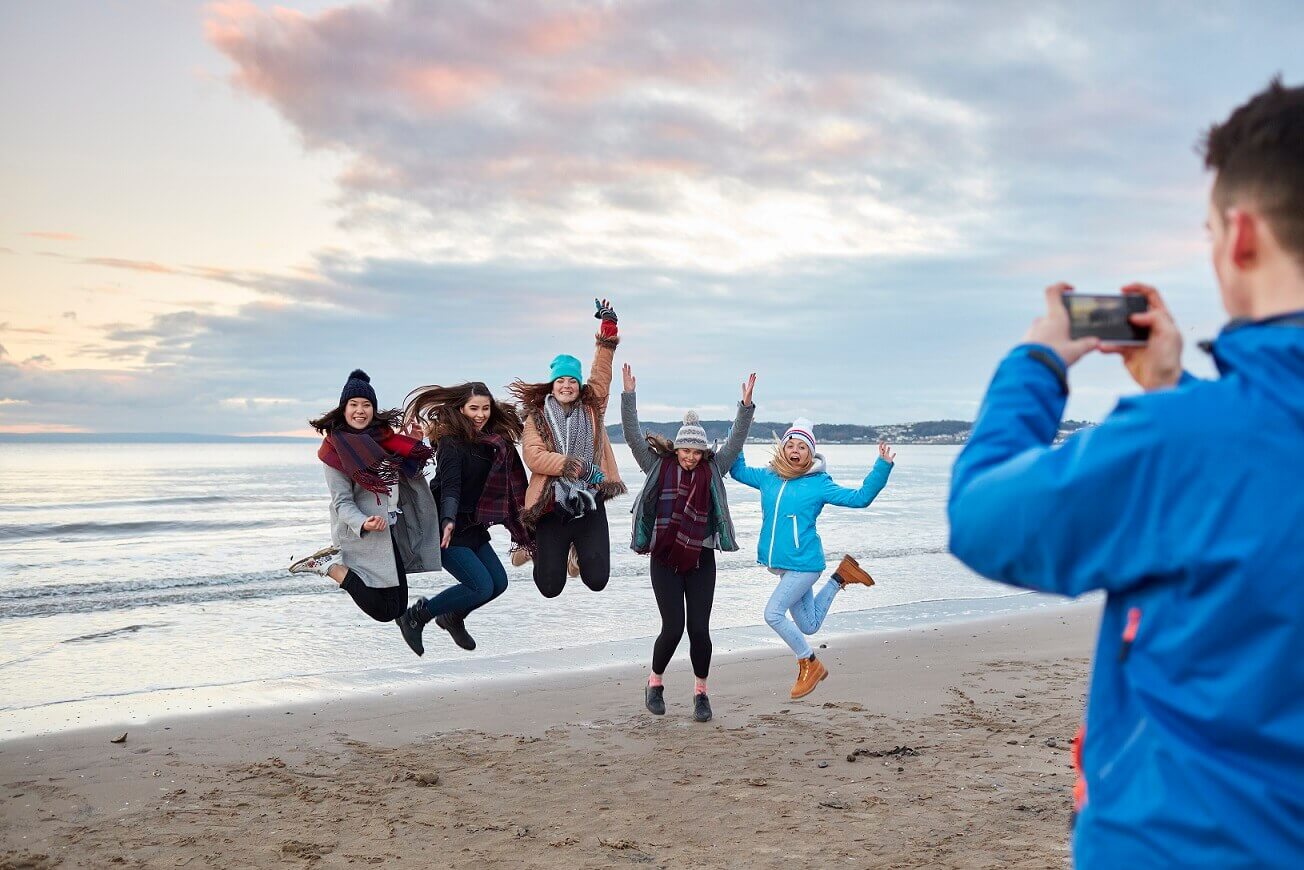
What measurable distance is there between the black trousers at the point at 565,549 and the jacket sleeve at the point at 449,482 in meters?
0.70

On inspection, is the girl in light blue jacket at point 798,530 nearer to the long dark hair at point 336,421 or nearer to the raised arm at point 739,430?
the raised arm at point 739,430

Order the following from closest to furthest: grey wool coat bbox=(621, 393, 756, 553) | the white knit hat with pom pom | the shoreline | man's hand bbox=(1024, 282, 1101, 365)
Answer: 1. man's hand bbox=(1024, 282, 1101, 365)
2. grey wool coat bbox=(621, 393, 756, 553)
3. the white knit hat with pom pom
4. the shoreline

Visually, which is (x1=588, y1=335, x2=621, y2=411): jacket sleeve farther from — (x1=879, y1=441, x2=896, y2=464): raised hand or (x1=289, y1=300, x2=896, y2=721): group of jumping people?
(x1=879, y1=441, x2=896, y2=464): raised hand

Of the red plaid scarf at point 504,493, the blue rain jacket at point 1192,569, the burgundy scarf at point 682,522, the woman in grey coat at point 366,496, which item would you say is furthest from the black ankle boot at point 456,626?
the blue rain jacket at point 1192,569

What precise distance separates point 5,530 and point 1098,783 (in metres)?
31.7

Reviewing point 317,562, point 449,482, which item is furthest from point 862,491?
point 317,562

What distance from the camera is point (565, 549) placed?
875 cm

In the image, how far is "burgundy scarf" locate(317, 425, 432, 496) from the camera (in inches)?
308

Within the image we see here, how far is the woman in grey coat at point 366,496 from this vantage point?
788 centimetres

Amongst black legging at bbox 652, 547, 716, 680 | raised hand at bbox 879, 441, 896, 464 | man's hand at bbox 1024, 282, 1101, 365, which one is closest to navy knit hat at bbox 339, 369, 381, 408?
black legging at bbox 652, 547, 716, 680

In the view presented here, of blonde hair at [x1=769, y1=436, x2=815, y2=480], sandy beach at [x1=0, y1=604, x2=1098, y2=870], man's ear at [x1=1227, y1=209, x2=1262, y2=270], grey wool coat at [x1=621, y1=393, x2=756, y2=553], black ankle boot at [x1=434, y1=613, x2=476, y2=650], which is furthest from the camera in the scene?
black ankle boot at [x1=434, y1=613, x2=476, y2=650]

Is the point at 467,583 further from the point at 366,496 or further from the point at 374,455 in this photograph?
the point at 374,455

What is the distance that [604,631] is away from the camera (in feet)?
45.0

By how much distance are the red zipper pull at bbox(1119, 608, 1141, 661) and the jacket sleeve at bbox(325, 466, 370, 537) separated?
279 inches
